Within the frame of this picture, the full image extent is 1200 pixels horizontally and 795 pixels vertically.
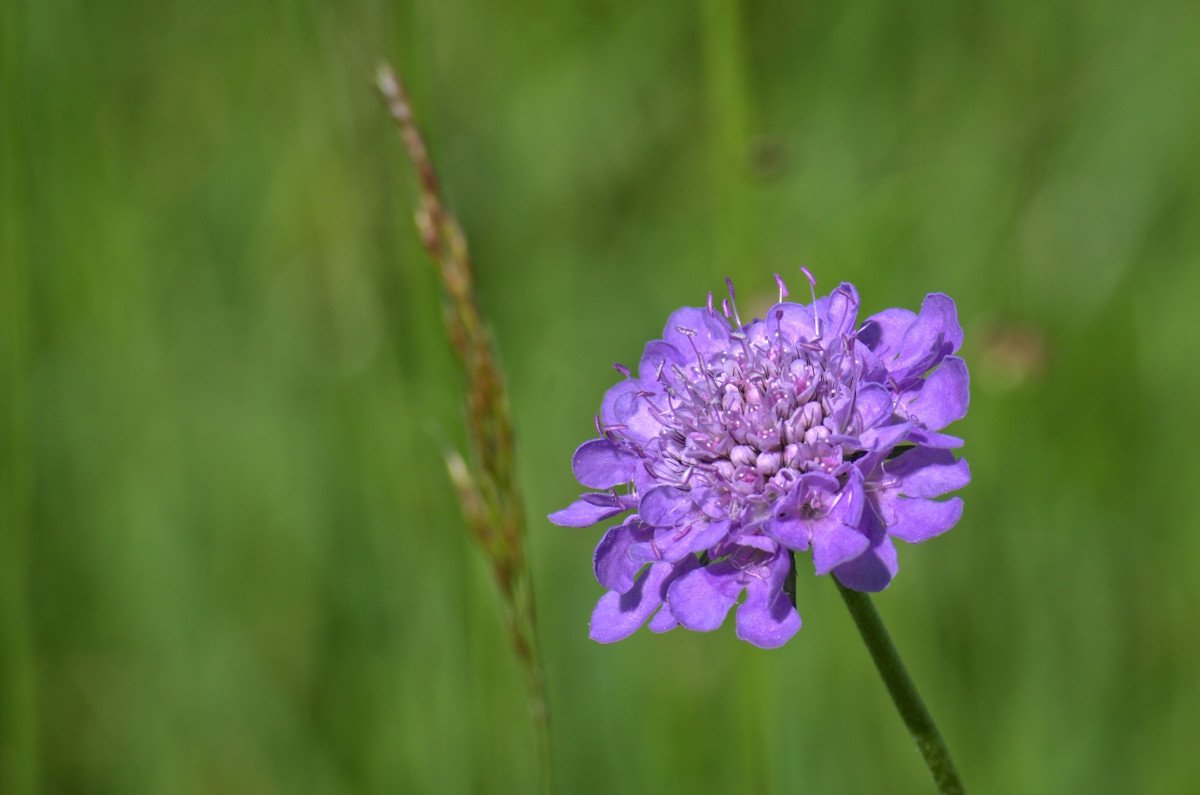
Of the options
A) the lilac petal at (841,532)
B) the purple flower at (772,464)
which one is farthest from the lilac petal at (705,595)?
the lilac petal at (841,532)

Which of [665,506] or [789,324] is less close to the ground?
[789,324]

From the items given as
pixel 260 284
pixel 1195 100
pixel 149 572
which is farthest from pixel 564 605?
pixel 1195 100

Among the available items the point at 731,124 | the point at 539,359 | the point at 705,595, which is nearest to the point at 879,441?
the point at 705,595

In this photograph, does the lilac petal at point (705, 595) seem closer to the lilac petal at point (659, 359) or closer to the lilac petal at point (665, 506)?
the lilac petal at point (665, 506)

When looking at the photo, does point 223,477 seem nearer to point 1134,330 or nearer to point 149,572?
point 149,572

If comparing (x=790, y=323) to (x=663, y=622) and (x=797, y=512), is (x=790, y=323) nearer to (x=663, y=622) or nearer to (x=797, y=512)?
(x=797, y=512)

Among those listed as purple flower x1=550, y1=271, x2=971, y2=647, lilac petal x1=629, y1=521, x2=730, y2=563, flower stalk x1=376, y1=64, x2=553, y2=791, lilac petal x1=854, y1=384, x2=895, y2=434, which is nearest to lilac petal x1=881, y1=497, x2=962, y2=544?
purple flower x1=550, y1=271, x2=971, y2=647
